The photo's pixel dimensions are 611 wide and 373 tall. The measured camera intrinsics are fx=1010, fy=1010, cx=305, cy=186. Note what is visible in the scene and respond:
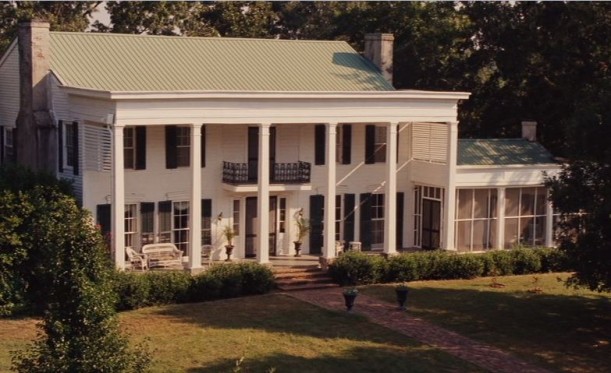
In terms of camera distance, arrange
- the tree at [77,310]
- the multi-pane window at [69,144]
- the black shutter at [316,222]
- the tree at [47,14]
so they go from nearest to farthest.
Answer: the tree at [77,310], the multi-pane window at [69,144], the black shutter at [316,222], the tree at [47,14]

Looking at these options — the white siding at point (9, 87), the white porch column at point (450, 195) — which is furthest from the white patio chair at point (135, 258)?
the white porch column at point (450, 195)

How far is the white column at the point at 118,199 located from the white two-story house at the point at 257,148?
0.05 m

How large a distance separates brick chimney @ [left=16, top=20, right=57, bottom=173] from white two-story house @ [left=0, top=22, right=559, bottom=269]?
0.17 ft

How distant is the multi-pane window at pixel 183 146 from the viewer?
36312 millimetres

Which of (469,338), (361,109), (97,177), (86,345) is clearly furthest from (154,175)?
(86,345)

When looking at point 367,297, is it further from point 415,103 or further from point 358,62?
point 358,62

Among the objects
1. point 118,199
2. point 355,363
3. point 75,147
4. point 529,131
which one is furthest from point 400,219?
point 355,363

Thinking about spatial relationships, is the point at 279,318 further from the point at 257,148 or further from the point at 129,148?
the point at 257,148

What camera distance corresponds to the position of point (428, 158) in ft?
134

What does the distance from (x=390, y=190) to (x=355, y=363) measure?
42.1ft

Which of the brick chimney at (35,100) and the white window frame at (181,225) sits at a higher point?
the brick chimney at (35,100)

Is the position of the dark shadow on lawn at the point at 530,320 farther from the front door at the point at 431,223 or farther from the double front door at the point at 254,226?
the double front door at the point at 254,226

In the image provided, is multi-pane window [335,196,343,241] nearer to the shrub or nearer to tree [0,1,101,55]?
the shrub

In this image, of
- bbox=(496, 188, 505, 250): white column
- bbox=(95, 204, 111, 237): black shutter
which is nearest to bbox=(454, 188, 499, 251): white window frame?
bbox=(496, 188, 505, 250): white column
